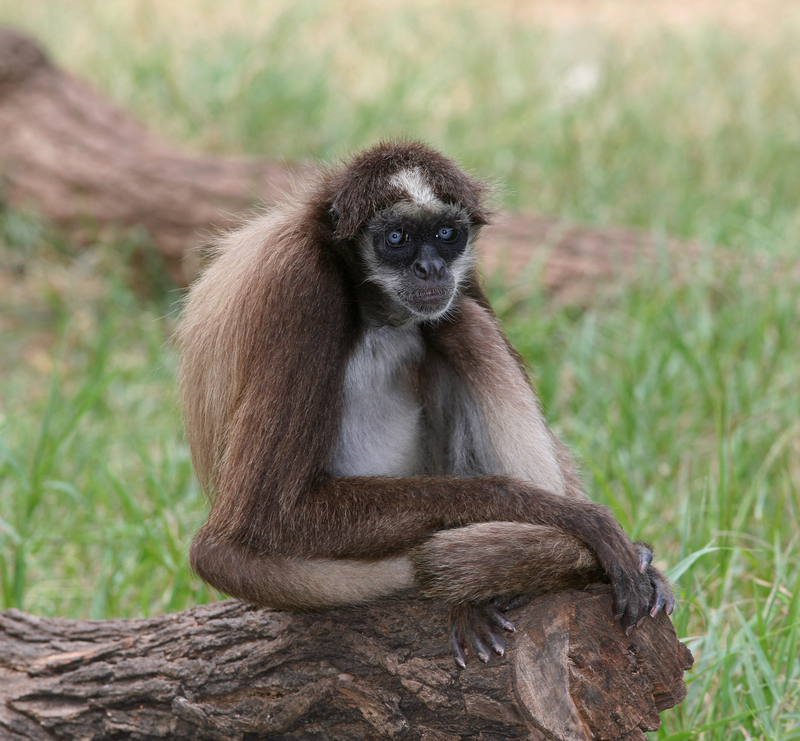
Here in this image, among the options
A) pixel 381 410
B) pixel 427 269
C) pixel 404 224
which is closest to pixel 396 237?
pixel 404 224

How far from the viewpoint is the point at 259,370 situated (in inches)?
153

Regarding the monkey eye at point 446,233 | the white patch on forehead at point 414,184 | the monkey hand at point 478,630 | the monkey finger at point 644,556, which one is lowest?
the monkey hand at point 478,630

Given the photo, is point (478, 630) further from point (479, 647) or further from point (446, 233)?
point (446, 233)

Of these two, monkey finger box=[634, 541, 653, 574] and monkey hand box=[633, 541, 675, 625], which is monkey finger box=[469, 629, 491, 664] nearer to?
monkey hand box=[633, 541, 675, 625]

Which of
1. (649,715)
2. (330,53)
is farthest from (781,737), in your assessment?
(330,53)

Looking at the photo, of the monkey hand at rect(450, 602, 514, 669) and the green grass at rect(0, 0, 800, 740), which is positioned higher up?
the green grass at rect(0, 0, 800, 740)

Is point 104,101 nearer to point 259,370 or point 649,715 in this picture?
point 259,370

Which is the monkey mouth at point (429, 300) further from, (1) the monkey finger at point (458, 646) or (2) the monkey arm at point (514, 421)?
(1) the monkey finger at point (458, 646)

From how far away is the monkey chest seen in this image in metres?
4.30

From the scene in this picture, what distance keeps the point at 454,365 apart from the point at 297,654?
147 cm

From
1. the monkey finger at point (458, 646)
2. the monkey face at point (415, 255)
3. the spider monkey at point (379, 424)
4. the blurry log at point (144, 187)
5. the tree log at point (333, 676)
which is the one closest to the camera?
the tree log at point (333, 676)

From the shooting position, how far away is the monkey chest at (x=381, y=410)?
430 cm

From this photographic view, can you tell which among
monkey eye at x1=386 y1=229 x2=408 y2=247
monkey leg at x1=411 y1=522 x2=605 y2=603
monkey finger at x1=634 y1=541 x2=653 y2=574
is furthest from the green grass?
monkey eye at x1=386 y1=229 x2=408 y2=247

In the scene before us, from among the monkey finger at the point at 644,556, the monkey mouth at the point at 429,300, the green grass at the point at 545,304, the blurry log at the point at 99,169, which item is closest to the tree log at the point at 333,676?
the monkey finger at the point at 644,556
